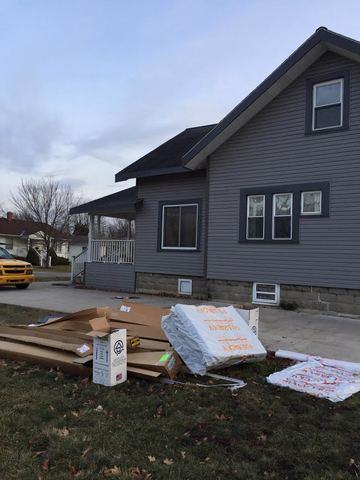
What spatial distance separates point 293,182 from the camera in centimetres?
1159

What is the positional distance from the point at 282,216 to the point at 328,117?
108 inches

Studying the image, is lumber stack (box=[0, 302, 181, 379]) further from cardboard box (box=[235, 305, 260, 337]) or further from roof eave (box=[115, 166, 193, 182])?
roof eave (box=[115, 166, 193, 182])

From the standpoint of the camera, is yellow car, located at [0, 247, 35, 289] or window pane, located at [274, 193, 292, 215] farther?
yellow car, located at [0, 247, 35, 289]

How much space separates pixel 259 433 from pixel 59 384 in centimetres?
247

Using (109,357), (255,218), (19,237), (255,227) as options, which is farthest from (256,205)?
(19,237)

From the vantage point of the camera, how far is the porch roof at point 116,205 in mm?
15547

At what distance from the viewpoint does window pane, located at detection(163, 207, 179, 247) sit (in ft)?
48.6

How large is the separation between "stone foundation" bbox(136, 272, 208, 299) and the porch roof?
7.74 feet

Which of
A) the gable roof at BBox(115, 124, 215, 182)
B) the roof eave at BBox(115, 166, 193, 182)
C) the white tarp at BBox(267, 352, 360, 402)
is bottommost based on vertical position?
the white tarp at BBox(267, 352, 360, 402)

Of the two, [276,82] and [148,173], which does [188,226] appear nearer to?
[148,173]

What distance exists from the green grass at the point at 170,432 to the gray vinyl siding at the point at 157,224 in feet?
29.7

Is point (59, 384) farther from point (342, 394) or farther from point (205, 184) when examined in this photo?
point (205, 184)

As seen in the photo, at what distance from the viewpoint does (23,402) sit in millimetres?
4602

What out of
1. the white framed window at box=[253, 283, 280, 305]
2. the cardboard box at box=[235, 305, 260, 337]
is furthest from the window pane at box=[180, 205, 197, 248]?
the cardboard box at box=[235, 305, 260, 337]
